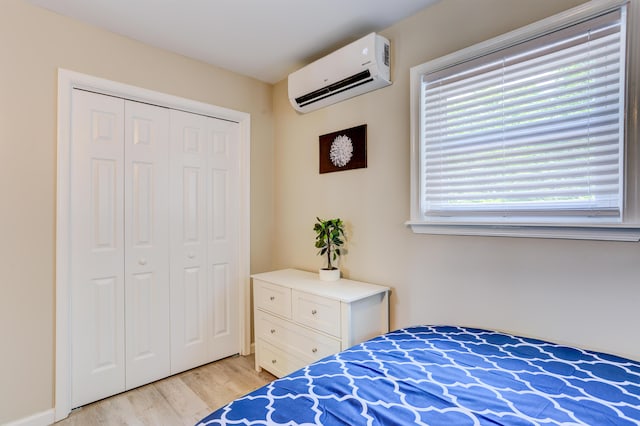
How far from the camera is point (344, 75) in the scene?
219 cm

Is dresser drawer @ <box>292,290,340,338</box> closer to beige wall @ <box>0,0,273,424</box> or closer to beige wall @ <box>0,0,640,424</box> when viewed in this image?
beige wall @ <box>0,0,640,424</box>

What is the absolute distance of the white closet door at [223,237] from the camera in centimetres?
269

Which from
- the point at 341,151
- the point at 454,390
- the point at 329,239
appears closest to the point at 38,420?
the point at 329,239

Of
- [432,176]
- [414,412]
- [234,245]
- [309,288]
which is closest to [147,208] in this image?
[234,245]

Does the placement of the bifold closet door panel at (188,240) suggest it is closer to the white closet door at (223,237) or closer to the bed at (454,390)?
the white closet door at (223,237)

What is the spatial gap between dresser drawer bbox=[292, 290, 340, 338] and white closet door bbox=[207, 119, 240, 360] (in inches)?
33.7

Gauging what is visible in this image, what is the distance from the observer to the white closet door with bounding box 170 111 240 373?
98.4 inches

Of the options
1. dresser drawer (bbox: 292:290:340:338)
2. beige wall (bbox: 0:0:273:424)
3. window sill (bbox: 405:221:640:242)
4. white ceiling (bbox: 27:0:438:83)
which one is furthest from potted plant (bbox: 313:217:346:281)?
beige wall (bbox: 0:0:273:424)

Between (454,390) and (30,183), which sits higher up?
(30,183)

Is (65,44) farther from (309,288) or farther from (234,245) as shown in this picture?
(309,288)

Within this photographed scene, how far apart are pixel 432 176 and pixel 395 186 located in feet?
0.84

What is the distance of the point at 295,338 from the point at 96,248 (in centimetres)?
145

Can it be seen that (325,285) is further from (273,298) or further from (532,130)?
(532,130)

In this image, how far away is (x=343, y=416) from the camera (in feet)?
3.23
